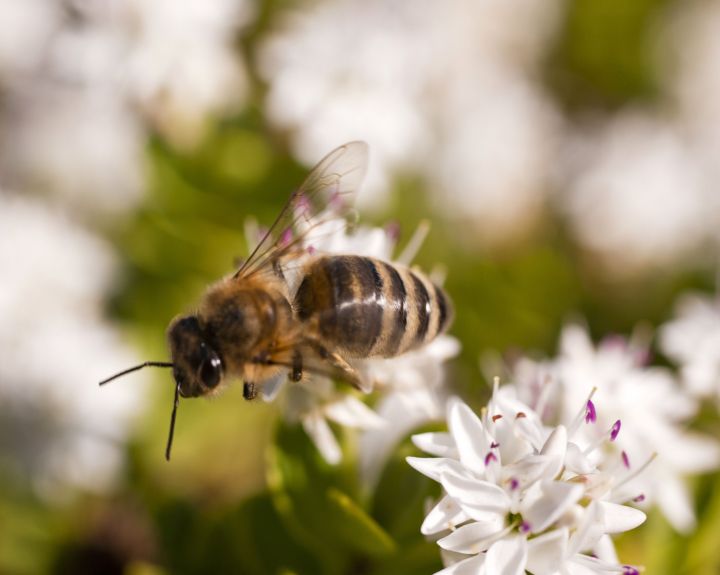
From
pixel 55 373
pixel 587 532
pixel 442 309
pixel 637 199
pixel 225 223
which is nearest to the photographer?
pixel 587 532

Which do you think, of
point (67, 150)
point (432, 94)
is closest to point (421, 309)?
point (67, 150)

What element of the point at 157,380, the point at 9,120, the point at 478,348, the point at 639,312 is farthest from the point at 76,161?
the point at 639,312

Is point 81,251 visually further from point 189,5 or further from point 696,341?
point 696,341

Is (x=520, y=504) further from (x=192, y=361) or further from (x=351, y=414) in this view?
(x=192, y=361)

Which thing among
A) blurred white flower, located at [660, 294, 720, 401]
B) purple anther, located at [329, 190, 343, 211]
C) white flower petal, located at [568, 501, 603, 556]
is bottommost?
white flower petal, located at [568, 501, 603, 556]

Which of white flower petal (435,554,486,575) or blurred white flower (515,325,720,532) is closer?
white flower petal (435,554,486,575)

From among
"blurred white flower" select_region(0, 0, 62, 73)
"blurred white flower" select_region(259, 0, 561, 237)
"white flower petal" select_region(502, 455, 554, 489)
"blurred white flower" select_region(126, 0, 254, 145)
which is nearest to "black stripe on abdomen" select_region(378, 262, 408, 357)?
"white flower petal" select_region(502, 455, 554, 489)

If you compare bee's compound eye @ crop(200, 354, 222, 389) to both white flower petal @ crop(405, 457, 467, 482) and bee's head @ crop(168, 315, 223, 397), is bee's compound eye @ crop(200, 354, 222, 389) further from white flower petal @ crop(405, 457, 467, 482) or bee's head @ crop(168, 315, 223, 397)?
white flower petal @ crop(405, 457, 467, 482)
